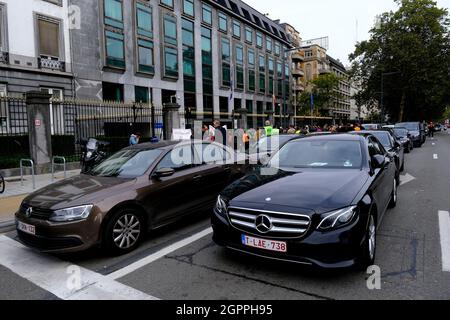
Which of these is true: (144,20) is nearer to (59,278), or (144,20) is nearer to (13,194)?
(13,194)

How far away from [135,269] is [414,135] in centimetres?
2279

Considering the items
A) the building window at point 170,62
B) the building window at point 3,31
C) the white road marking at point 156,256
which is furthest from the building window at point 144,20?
the white road marking at point 156,256

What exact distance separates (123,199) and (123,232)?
1.50ft

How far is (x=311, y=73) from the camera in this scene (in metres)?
75.1

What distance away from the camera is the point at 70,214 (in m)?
4.18

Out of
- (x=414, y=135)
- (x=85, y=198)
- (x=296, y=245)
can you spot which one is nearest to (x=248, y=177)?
(x=296, y=245)

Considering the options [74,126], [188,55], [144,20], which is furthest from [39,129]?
[188,55]

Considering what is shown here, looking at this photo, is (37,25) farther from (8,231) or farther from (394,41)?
(394,41)

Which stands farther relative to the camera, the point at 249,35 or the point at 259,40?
the point at 259,40

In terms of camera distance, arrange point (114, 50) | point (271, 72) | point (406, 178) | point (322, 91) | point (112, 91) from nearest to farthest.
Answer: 1. point (406, 178)
2. point (114, 50)
3. point (112, 91)
4. point (271, 72)
5. point (322, 91)

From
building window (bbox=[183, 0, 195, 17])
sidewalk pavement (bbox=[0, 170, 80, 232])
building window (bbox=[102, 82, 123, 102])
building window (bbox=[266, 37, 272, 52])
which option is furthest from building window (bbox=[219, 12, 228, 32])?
sidewalk pavement (bbox=[0, 170, 80, 232])

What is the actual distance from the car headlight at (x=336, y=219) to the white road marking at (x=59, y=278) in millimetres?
1849

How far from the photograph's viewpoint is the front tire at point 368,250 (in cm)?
343

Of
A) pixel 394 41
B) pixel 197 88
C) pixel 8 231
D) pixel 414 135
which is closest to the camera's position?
pixel 8 231
